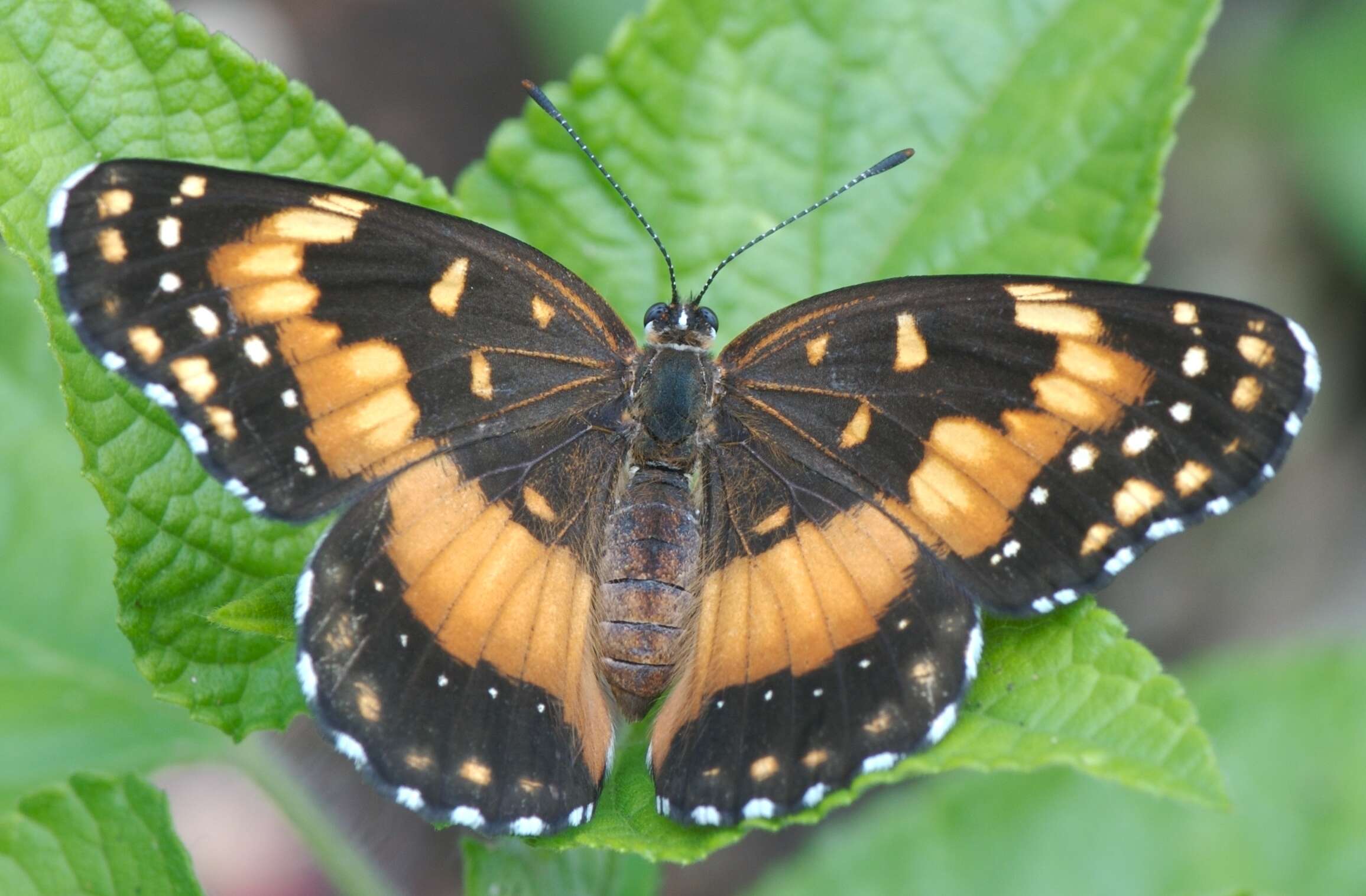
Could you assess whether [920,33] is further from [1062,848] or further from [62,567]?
[62,567]

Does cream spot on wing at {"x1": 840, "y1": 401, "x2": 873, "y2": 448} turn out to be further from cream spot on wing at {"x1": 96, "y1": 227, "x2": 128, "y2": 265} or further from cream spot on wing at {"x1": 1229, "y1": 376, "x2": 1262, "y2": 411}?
cream spot on wing at {"x1": 96, "y1": 227, "x2": 128, "y2": 265}

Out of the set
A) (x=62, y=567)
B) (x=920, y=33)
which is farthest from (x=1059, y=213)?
(x=62, y=567)

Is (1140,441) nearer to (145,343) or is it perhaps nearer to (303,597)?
(303,597)

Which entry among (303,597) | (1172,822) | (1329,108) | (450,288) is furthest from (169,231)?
(1329,108)

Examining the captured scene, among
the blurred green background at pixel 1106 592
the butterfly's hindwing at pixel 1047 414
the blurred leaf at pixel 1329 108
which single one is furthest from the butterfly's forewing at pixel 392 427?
the blurred leaf at pixel 1329 108

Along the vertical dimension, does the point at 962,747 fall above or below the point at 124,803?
below
